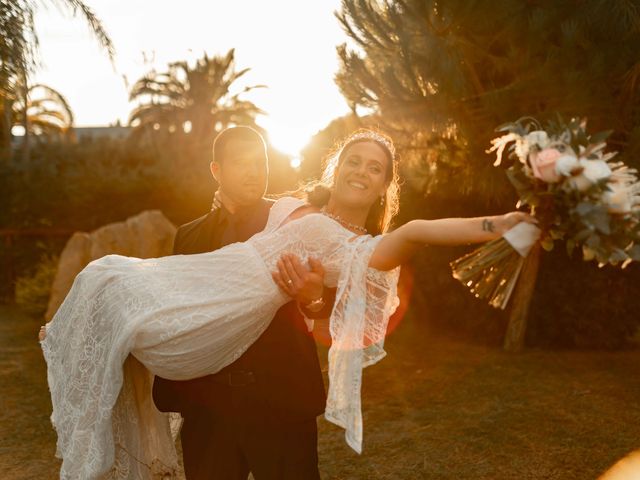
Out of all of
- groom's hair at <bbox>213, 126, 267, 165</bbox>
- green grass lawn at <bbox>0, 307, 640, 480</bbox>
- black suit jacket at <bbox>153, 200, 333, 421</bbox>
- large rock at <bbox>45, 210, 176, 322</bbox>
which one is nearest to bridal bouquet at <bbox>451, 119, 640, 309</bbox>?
black suit jacket at <bbox>153, 200, 333, 421</bbox>

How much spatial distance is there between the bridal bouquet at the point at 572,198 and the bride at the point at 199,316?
482mm

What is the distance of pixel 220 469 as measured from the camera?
10.6 ft

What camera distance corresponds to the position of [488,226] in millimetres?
2350

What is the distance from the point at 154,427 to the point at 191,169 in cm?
1458

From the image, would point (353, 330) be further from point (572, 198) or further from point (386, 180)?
point (572, 198)

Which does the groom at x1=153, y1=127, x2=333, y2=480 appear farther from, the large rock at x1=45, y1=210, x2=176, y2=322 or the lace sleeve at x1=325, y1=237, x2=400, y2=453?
the large rock at x1=45, y1=210, x2=176, y2=322

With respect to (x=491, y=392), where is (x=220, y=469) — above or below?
above

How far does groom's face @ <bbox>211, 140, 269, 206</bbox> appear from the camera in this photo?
3.50 meters

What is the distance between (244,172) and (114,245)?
9.25m

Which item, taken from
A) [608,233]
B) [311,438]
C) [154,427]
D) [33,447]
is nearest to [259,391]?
[311,438]

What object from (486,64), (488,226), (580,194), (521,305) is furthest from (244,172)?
(521,305)

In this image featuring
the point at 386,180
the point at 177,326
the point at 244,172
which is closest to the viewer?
the point at 177,326

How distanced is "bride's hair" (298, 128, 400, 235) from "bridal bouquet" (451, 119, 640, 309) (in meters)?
0.95

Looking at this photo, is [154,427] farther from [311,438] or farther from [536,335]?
[536,335]
